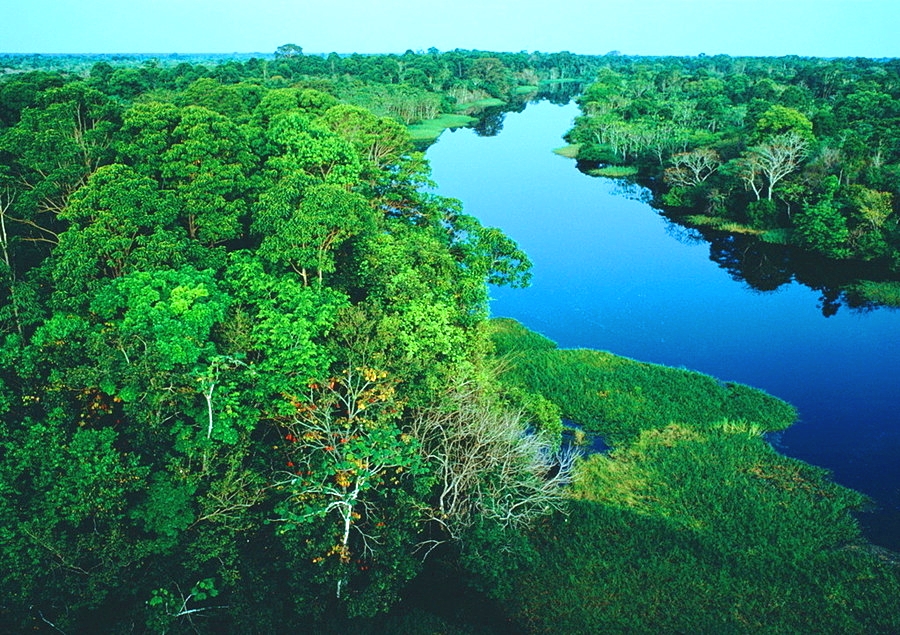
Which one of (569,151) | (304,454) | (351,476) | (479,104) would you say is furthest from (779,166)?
(479,104)

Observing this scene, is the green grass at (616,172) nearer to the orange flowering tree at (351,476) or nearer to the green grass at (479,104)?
the green grass at (479,104)

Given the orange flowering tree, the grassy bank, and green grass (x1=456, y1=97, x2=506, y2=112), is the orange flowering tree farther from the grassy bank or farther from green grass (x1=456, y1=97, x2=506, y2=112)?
green grass (x1=456, y1=97, x2=506, y2=112)

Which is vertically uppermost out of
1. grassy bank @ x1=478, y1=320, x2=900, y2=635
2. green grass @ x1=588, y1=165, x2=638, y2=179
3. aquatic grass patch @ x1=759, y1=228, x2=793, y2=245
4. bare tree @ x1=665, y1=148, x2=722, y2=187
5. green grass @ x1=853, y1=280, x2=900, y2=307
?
bare tree @ x1=665, y1=148, x2=722, y2=187

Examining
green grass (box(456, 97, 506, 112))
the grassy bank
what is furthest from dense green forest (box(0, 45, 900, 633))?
green grass (box(456, 97, 506, 112))

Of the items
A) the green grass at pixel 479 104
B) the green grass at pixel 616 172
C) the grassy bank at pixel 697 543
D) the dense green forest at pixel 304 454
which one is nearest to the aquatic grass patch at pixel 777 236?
the grassy bank at pixel 697 543

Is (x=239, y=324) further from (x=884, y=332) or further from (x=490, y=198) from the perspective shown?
(x=490, y=198)
